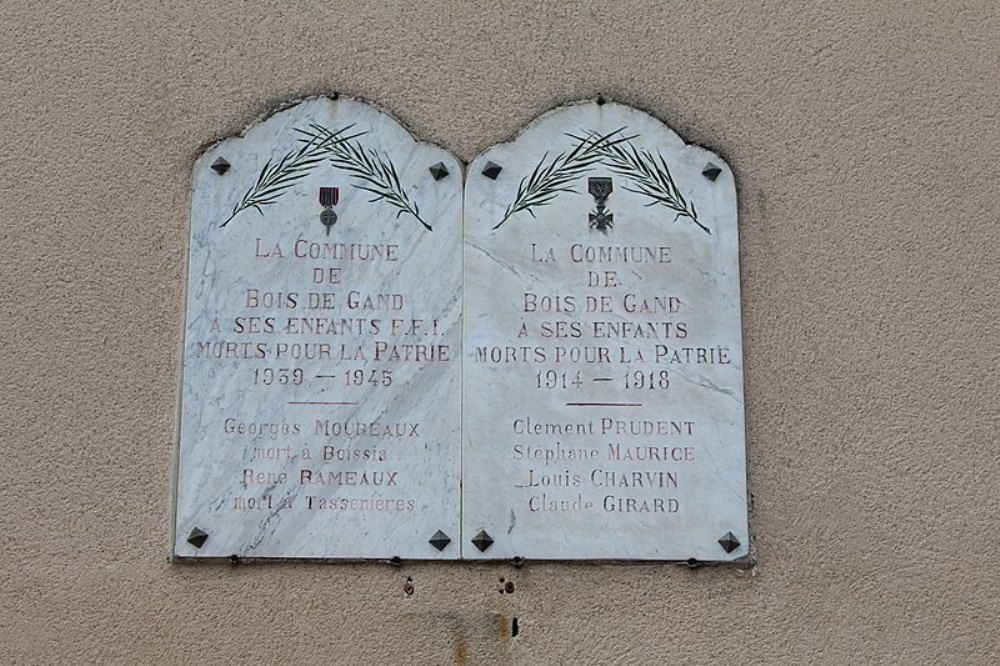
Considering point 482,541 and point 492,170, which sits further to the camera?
point 492,170

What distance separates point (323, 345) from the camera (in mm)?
4160

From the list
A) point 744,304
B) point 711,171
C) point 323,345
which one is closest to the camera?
point 323,345

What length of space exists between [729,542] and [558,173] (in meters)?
1.36

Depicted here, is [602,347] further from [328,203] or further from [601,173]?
[328,203]

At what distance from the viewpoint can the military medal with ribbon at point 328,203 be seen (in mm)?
4293

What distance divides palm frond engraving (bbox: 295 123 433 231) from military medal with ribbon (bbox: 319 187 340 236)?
3.2 inches

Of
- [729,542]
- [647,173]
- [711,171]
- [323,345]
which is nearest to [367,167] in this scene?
[323,345]

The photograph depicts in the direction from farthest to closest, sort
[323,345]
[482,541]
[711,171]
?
1. [711,171]
2. [323,345]
3. [482,541]

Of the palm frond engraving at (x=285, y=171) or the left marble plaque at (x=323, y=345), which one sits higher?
the palm frond engraving at (x=285, y=171)

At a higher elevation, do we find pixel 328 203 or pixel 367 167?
pixel 367 167

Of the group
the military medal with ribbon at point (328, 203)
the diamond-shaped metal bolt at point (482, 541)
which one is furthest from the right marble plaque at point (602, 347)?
the military medal with ribbon at point (328, 203)

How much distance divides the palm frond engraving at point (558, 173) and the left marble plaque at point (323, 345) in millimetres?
225

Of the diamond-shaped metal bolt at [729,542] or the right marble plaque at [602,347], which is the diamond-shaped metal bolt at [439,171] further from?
the diamond-shaped metal bolt at [729,542]

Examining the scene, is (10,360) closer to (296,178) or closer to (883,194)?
(296,178)
